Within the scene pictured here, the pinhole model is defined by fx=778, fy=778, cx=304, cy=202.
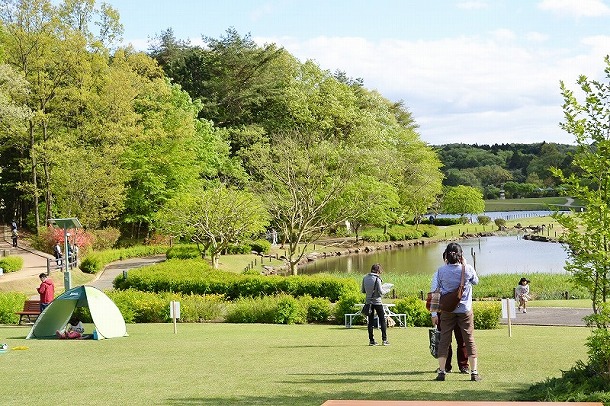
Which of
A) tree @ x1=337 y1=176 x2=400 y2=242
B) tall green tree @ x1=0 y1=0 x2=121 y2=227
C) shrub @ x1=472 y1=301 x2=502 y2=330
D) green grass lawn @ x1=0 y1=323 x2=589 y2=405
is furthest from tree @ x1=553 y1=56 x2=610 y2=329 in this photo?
tall green tree @ x1=0 y1=0 x2=121 y2=227

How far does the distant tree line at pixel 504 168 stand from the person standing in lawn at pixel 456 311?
124123 millimetres

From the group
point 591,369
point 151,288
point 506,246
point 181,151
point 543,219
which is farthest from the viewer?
point 543,219

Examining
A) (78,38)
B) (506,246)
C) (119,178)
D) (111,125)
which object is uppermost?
(78,38)

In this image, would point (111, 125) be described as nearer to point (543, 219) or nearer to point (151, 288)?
point (151, 288)

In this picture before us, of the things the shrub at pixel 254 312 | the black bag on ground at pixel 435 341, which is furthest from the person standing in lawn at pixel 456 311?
the shrub at pixel 254 312

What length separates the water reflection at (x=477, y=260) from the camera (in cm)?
4766

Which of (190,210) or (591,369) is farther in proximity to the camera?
(190,210)

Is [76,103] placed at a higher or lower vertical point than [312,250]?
higher

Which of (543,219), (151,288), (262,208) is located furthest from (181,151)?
(543,219)

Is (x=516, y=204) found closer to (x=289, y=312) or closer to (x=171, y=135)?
(x=171, y=135)

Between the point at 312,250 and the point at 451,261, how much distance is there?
52299 millimetres

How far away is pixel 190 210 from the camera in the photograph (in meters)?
41.7

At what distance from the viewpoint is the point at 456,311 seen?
32.4 ft

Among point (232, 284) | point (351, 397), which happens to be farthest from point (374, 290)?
point (232, 284)
